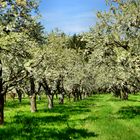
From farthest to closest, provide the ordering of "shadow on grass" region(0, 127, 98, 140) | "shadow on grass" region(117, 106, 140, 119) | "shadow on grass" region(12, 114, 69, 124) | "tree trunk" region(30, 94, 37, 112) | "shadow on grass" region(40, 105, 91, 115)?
"tree trunk" region(30, 94, 37, 112)
"shadow on grass" region(40, 105, 91, 115)
"shadow on grass" region(117, 106, 140, 119)
"shadow on grass" region(12, 114, 69, 124)
"shadow on grass" region(0, 127, 98, 140)

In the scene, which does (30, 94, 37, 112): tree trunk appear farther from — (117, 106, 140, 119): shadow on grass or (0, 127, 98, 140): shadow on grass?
(0, 127, 98, 140): shadow on grass

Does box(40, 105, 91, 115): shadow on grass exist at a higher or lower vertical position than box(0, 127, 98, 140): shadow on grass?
higher

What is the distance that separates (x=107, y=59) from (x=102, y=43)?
2.16 meters

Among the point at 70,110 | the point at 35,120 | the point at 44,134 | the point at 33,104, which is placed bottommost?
the point at 44,134

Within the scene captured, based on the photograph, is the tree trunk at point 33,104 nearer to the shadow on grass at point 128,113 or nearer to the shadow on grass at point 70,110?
the shadow on grass at point 70,110

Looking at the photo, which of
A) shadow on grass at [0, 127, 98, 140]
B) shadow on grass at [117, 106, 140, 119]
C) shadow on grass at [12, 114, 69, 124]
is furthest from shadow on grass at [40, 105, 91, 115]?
shadow on grass at [0, 127, 98, 140]

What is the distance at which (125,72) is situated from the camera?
43344mm

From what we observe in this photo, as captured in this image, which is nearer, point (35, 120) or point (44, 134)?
point (44, 134)

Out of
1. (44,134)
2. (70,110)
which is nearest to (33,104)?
(70,110)

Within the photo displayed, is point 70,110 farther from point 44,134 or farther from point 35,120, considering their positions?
point 44,134

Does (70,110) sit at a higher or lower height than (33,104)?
lower

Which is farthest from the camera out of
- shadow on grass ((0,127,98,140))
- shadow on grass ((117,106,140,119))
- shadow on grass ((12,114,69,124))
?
shadow on grass ((117,106,140,119))

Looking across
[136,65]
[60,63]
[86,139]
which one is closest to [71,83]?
[60,63]

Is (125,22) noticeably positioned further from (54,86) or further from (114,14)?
(54,86)
